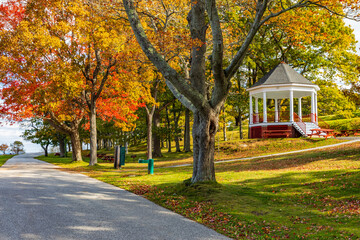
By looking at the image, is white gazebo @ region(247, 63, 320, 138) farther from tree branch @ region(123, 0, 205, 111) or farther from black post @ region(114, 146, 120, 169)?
tree branch @ region(123, 0, 205, 111)

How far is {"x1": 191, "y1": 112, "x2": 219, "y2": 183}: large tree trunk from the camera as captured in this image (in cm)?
936

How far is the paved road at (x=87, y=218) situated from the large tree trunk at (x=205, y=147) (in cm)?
203

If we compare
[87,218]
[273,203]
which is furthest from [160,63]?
[273,203]

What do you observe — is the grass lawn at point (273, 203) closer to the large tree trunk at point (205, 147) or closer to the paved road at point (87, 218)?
the large tree trunk at point (205, 147)

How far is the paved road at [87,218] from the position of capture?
205 inches

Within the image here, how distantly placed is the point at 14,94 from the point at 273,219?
19.3 metres

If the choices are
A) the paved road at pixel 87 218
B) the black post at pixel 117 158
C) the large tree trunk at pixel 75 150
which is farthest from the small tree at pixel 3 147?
the paved road at pixel 87 218

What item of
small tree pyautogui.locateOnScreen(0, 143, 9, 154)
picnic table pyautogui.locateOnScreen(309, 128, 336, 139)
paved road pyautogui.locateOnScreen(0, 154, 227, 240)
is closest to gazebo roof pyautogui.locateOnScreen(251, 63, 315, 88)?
picnic table pyautogui.locateOnScreen(309, 128, 336, 139)

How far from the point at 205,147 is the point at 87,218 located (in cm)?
438

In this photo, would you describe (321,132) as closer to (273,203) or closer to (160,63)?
(273,203)

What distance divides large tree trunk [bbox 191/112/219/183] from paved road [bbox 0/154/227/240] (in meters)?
2.03

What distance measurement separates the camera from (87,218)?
6223 millimetres

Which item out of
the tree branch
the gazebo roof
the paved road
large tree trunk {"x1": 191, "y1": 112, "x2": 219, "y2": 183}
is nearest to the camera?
the paved road

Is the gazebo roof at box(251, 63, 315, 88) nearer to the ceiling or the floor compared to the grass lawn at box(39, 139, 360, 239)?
nearer to the ceiling
